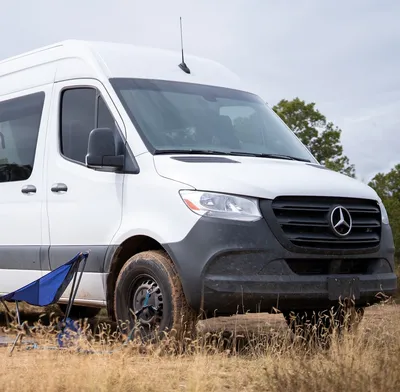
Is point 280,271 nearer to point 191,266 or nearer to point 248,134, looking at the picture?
point 191,266

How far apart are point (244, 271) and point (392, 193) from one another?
2134 cm

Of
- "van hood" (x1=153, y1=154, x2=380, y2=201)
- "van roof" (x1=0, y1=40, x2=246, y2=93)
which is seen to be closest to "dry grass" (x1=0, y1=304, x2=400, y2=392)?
"van hood" (x1=153, y1=154, x2=380, y2=201)

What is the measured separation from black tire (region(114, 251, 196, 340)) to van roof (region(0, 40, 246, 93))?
185 centimetres

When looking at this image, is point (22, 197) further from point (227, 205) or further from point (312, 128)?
point (312, 128)

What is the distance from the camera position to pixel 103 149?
24.7ft

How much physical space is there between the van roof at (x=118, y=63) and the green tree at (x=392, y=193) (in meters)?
8.55

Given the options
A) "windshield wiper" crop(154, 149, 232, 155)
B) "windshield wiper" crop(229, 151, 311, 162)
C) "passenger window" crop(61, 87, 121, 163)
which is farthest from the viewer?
"passenger window" crop(61, 87, 121, 163)

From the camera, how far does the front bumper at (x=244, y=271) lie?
684 cm

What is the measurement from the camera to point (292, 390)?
5094 mm

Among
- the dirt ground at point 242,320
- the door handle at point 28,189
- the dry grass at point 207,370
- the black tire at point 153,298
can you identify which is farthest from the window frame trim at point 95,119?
the dirt ground at point 242,320

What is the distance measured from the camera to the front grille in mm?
7047

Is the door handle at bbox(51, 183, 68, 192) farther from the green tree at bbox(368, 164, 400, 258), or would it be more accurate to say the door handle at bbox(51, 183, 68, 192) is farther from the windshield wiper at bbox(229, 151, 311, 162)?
the green tree at bbox(368, 164, 400, 258)

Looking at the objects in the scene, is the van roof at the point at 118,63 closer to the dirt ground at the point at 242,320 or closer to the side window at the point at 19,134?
the side window at the point at 19,134

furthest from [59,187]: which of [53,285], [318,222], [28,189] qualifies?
[318,222]
